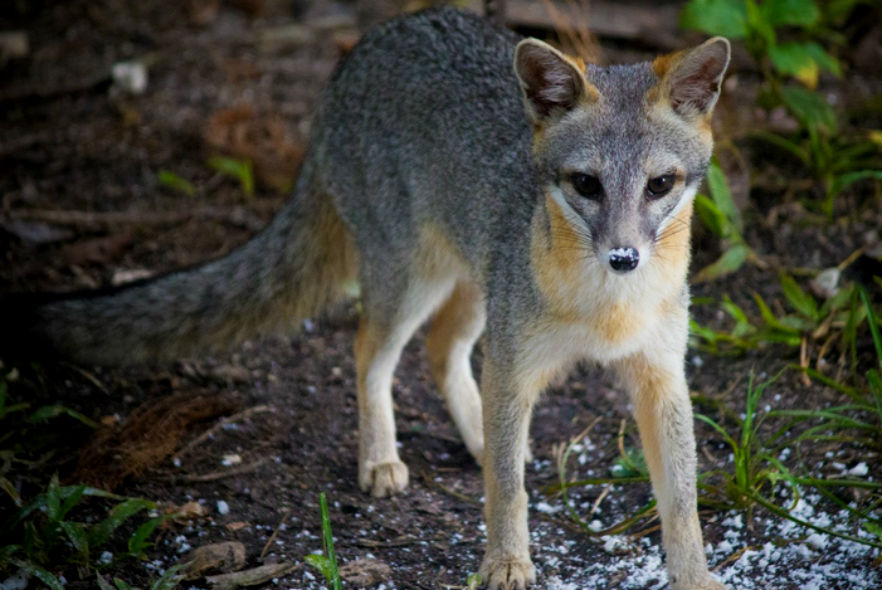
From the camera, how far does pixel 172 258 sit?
5859 millimetres

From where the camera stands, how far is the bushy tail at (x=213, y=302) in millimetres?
4738

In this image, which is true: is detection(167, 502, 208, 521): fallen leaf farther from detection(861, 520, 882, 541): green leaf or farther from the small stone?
the small stone

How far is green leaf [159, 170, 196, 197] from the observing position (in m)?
6.26

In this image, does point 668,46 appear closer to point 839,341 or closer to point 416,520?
point 839,341

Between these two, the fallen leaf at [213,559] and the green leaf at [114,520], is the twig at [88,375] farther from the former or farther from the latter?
the fallen leaf at [213,559]

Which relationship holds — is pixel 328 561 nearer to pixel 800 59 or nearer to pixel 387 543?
pixel 387 543

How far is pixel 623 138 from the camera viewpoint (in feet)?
10.8

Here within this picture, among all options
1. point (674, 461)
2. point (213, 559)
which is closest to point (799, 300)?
point (674, 461)

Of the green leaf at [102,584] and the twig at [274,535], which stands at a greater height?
the green leaf at [102,584]

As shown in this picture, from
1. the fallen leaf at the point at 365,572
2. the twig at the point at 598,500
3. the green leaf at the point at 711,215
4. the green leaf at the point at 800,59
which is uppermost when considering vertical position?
the green leaf at the point at 800,59

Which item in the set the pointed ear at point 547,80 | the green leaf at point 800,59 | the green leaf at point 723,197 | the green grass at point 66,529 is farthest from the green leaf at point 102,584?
the green leaf at point 800,59

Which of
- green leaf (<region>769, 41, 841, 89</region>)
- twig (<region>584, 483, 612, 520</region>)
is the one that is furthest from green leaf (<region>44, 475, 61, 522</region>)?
green leaf (<region>769, 41, 841, 89</region>)

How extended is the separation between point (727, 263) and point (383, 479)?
76.9 inches

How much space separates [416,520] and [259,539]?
0.64 m
